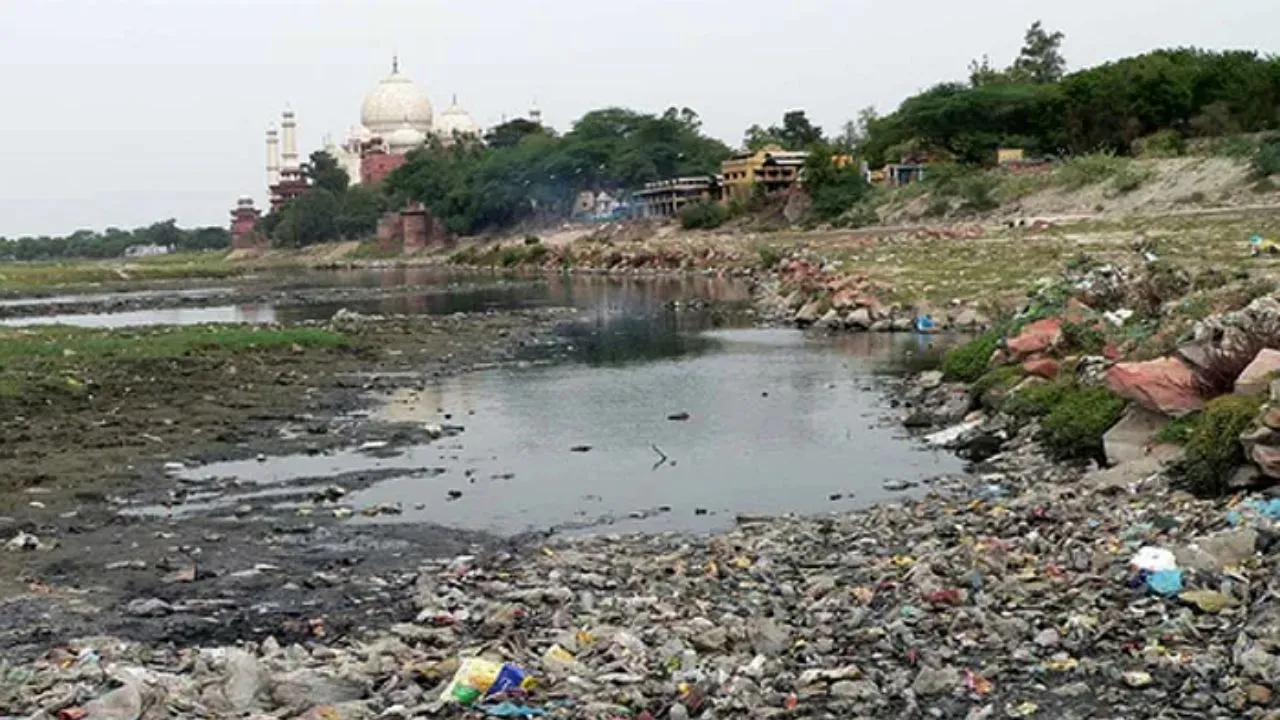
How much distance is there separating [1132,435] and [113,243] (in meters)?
184

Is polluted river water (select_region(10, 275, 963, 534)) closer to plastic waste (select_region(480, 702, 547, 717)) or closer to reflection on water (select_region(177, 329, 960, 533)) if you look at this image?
reflection on water (select_region(177, 329, 960, 533))

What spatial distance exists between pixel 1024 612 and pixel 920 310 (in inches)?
811

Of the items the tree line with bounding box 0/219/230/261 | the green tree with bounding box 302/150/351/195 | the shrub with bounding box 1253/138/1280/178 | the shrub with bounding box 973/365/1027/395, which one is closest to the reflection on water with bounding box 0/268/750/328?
the shrub with bounding box 1253/138/1280/178

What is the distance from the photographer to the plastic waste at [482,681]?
687 cm

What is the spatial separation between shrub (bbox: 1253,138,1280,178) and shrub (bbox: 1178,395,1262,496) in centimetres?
3857

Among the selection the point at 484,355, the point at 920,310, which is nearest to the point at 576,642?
the point at 484,355

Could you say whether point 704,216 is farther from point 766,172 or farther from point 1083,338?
point 1083,338

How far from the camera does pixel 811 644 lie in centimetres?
761

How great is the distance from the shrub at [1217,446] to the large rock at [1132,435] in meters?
1.11

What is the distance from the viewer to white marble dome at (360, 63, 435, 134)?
133m

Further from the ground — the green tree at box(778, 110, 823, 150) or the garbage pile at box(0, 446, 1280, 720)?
the green tree at box(778, 110, 823, 150)

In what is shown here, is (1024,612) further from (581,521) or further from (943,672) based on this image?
(581,521)

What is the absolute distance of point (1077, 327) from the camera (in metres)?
16.3

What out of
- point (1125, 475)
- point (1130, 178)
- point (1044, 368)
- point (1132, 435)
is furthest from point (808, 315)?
point (1130, 178)
